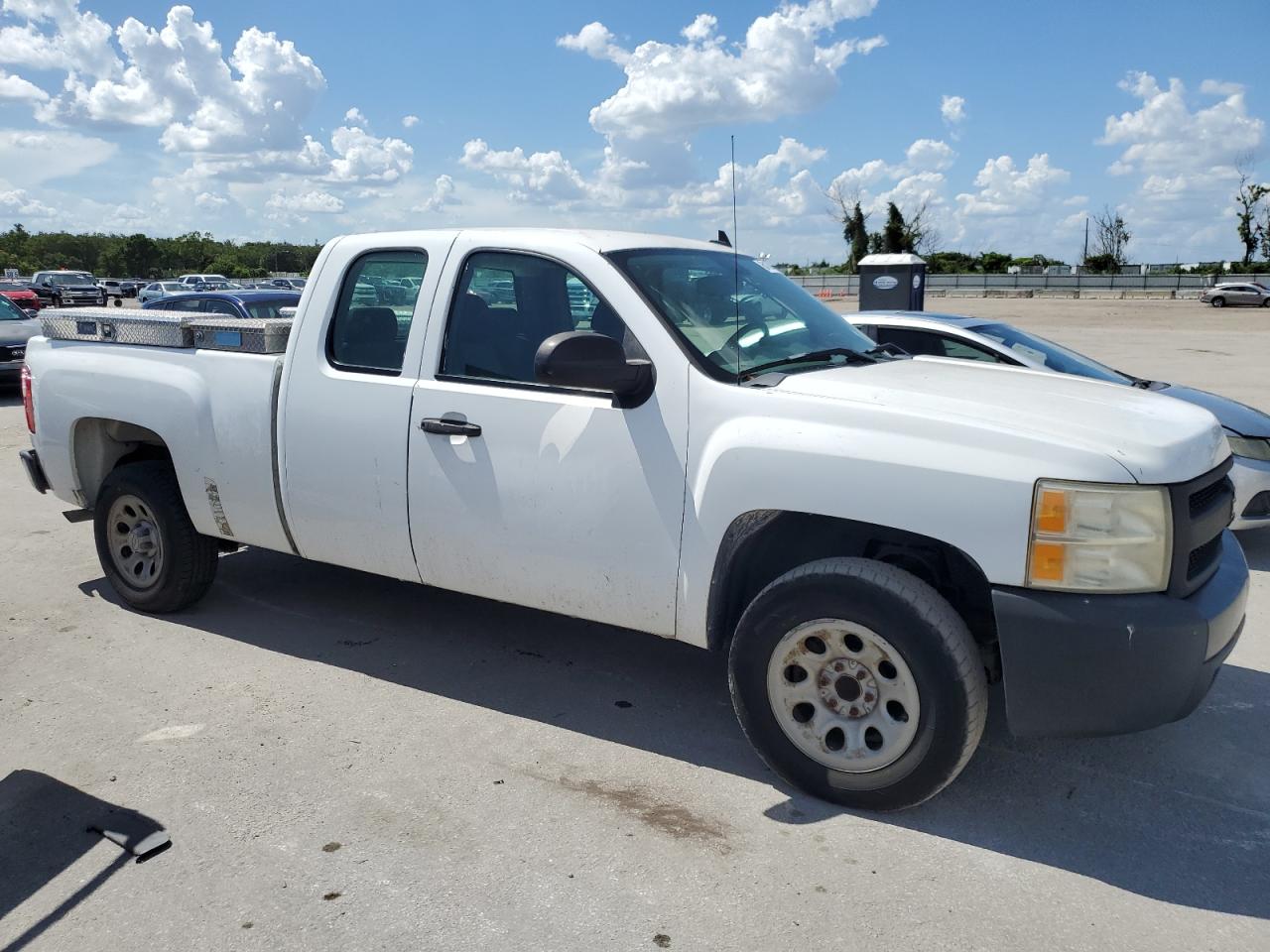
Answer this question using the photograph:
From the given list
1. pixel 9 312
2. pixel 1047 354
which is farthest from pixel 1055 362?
pixel 9 312

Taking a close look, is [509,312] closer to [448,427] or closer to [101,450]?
[448,427]

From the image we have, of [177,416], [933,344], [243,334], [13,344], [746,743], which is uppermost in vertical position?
[243,334]

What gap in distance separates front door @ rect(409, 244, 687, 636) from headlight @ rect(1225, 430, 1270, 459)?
4465mm

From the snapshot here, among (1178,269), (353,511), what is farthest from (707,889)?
(1178,269)

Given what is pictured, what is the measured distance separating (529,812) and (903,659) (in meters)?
1.33

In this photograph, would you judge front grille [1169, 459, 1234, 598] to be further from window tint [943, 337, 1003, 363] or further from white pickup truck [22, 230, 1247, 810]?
window tint [943, 337, 1003, 363]

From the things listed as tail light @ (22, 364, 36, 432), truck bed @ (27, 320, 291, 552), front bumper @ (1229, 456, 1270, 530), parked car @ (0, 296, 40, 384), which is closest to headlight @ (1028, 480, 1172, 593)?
truck bed @ (27, 320, 291, 552)

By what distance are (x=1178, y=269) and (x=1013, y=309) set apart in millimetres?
36096

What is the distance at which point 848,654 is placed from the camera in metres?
3.42

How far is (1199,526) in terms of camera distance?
327 centimetres

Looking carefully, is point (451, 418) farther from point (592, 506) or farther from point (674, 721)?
point (674, 721)

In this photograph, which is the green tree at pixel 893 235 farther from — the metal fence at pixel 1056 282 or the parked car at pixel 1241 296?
the parked car at pixel 1241 296

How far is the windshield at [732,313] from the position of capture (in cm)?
386

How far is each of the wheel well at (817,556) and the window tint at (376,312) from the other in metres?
1.68
